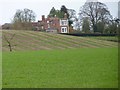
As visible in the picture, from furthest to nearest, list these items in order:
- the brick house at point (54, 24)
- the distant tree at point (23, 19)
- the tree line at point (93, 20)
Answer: the brick house at point (54, 24) < the distant tree at point (23, 19) < the tree line at point (93, 20)

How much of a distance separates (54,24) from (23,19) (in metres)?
11.1

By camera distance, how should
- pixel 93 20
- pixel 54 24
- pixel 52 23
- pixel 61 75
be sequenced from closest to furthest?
pixel 61 75, pixel 93 20, pixel 52 23, pixel 54 24

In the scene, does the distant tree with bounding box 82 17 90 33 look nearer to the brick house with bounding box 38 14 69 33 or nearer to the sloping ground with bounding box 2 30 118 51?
the brick house with bounding box 38 14 69 33

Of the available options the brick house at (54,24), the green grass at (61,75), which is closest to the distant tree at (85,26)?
the brick house at (54,24)

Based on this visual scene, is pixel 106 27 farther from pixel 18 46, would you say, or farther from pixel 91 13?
pixel 18 46

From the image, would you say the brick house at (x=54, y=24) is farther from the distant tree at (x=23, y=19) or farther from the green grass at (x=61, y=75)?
the green grass at (x=61, y=75)

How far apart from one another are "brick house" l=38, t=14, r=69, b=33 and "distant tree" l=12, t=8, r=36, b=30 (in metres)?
4.72

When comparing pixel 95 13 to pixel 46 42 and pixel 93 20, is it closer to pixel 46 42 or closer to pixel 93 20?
pixel 93 20

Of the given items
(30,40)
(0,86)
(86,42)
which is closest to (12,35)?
(30,40)

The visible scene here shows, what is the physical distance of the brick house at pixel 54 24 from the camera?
105 m

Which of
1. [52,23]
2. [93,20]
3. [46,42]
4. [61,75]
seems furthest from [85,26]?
[61,75]

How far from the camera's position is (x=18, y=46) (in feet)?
189

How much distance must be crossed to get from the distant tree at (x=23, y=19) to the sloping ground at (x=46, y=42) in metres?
21.3

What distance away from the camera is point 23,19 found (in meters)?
102
